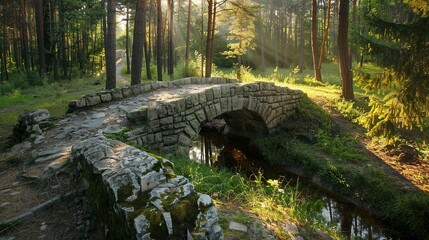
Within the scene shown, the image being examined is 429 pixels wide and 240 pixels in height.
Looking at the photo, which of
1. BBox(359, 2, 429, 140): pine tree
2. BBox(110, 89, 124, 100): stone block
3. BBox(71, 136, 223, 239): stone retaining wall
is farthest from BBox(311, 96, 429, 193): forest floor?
BBox(110, 89, 124, 100): stone block

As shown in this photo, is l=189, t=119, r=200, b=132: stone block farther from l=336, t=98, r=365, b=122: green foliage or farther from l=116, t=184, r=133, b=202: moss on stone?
l=336, t=98, r=365, b=122: green foliage

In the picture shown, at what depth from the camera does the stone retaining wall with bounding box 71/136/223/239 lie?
213cm

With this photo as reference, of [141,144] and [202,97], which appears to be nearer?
[141,144]

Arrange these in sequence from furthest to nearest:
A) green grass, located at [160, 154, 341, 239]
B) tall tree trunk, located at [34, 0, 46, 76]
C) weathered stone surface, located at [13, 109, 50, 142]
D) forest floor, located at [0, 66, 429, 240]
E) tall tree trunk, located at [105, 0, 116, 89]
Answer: tall tree trunk, located at [34, 0, 46, 76]
tall tree trunk, located at [105, 0, 116, 89]
weathered stone surface, located at [13, 109, 50, 142]
green grass, located at [160, 154, 341, 239]
forest floor, located at [0, 66, 429, 240]

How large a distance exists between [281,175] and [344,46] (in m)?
5.94

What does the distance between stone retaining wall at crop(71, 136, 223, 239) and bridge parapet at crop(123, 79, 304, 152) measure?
2682 millimetres

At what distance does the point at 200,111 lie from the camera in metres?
7.26

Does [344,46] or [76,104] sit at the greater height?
[344,46]

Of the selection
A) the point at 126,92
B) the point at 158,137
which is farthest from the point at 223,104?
the point at 126,92

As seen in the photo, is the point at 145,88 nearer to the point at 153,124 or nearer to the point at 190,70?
the point at 153,124

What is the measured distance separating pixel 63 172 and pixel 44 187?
290mm

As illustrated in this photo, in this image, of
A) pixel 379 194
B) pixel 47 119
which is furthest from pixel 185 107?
pixel 379 194

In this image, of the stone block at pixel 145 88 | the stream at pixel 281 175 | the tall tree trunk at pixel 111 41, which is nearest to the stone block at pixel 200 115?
the stream at pixel 281 175

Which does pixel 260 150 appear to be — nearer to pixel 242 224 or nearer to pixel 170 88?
pixel 170 88
